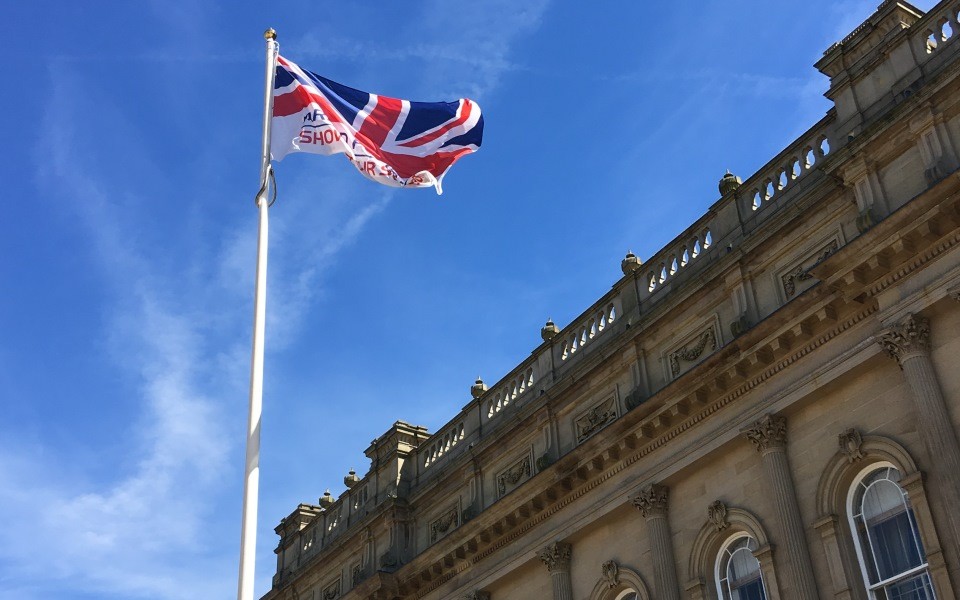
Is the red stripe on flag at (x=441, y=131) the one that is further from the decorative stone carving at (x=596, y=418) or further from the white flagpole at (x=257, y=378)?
the decorative stone carving at (x=596, y=418)

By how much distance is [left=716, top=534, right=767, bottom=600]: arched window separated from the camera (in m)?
21.7

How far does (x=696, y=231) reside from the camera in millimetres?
25375

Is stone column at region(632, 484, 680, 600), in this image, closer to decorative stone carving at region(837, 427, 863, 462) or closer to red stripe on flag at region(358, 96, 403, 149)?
decorative stone carving at region(837, 427, 863, 462)

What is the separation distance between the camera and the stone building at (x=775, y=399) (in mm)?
19281

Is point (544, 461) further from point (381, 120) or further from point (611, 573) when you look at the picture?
point (381, 120)

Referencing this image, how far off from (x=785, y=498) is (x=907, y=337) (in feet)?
12.4

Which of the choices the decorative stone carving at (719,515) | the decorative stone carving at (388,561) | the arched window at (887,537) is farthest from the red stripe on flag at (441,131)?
the decorative stone carving at (388,561)

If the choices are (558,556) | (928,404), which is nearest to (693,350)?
(558,556)

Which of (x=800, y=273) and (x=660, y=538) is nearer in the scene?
(x=800, y=273)

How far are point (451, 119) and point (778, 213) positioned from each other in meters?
6.82

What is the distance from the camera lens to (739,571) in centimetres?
2208

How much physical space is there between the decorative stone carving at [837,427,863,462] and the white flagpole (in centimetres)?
1027

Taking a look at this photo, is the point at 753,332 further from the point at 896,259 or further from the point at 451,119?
the point at 451,119

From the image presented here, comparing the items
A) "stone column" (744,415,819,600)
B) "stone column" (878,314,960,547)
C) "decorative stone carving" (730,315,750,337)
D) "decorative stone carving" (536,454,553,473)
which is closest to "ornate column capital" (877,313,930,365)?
"stone column" (878,314,960,547)
